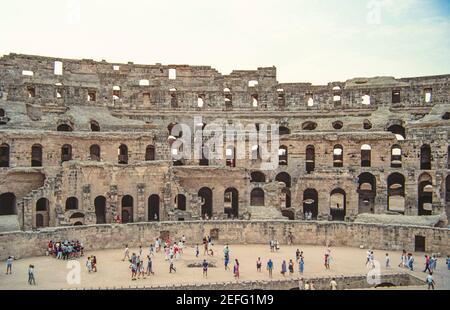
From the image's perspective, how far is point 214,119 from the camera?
40969mm

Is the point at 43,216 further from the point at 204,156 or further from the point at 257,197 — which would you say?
the point at 257,197

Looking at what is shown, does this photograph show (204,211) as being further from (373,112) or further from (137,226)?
(373,112)

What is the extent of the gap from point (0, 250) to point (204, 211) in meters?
16.4

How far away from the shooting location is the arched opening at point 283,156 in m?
37.6

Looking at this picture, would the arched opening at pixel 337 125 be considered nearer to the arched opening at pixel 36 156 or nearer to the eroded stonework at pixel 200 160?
the eroded stonework at pixel 200 160

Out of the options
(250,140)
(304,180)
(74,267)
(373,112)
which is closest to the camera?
(74,267)

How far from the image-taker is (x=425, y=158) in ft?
117

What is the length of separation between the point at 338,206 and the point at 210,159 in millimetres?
12933

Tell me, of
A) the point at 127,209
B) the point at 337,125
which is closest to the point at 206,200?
the point at 127,209

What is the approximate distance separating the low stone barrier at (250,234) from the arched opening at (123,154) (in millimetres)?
10522

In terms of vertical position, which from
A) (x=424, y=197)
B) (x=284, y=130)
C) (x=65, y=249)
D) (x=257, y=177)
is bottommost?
(x=65, y=249)

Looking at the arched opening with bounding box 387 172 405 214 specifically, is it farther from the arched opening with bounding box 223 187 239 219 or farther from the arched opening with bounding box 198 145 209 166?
the arched opening with bounding box 198 145 209 166

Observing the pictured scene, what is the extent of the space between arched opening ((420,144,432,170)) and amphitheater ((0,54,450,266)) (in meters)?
0.11
